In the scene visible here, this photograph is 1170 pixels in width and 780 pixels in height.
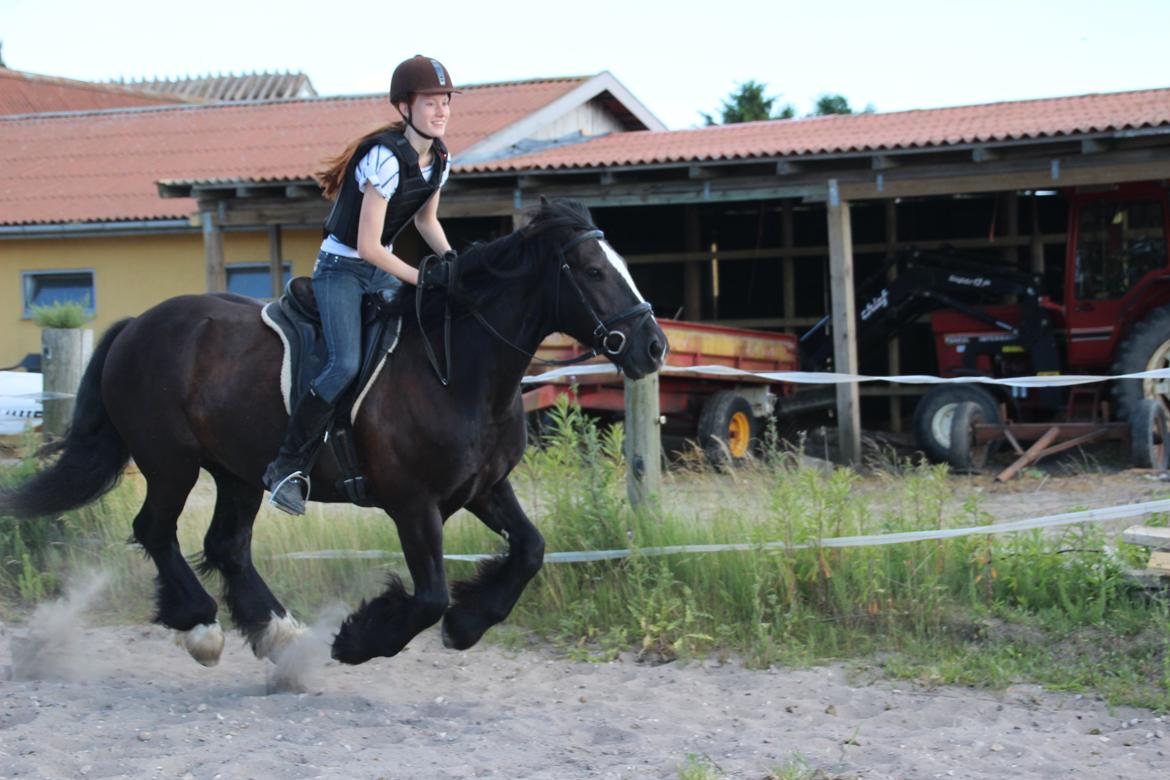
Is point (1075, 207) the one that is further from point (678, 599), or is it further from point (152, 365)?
point (152, 365)

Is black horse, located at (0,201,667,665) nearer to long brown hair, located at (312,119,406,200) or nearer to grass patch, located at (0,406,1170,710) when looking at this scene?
long brown hair, located at (312,119,406,200)

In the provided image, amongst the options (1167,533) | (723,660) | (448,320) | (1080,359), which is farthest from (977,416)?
(448,320)

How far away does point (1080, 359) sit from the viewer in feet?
44.2

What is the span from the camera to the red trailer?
1293cm

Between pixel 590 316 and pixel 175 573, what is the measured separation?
2.53 m

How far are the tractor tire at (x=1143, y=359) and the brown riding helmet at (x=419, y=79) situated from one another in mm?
8912

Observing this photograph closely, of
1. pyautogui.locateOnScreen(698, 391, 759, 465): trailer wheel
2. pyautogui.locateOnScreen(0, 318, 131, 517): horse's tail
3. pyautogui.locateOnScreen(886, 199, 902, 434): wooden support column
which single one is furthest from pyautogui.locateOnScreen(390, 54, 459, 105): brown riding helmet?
pyautogui.locateOnScreen(886, 199, 902, 434): wooden support column

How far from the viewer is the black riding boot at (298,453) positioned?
17.7ft

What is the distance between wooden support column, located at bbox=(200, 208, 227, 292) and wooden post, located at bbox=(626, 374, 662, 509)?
36.2 feet

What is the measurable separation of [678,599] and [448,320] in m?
1.97

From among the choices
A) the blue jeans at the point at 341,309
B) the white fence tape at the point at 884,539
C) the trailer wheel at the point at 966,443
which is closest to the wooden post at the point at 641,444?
the white fence tape at the point at 884,539

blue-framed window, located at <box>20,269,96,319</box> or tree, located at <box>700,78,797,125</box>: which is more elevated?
tree, located at <box>700,78,797,125</box>

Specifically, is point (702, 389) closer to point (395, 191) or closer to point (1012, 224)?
point (1012, 224)

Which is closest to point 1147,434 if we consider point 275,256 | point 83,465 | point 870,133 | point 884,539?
point 870,133
